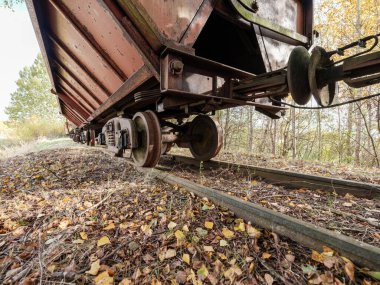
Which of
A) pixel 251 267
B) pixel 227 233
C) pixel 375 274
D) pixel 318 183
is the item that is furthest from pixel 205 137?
pixel 375 274

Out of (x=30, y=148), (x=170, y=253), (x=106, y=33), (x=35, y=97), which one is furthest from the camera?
(x=35, y=97)

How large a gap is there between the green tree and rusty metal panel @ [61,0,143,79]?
32.2 metres

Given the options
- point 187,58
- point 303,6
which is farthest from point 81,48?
point 303,6

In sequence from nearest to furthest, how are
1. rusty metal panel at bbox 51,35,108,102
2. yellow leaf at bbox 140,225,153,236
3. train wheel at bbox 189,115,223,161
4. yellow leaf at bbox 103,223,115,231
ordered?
yellow leaf at bbox 140,225,153,236 → yellow leaf at bbox 103,223,115,231 → rusty metal panel at bbox 51,35,108,102 → train wheel at bbox 189,115,223,161

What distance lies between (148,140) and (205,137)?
4.92 ft

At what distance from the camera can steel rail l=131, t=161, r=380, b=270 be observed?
0.97 metres

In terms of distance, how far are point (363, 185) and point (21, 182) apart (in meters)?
4.34


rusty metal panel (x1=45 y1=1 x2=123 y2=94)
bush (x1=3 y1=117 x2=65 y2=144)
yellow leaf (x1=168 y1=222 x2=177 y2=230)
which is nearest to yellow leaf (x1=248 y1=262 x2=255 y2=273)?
yellow leaf (x1=168 y1=222 x2=177 y2=230)

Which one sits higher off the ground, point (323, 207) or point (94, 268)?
point (323, 207)

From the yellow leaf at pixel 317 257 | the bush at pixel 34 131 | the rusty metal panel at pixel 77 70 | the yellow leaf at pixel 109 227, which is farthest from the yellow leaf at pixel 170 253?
the bush at pixel 34 131

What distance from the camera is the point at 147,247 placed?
52.2 inches

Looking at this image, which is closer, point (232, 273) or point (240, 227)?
point (232, 273)

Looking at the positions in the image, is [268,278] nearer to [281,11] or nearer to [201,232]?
[201,232]

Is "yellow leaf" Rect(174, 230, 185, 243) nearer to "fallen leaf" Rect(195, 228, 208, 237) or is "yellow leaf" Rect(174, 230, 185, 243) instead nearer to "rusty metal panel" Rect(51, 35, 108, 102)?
"fallen leaf" Rect(195, 228, 208, 237)
